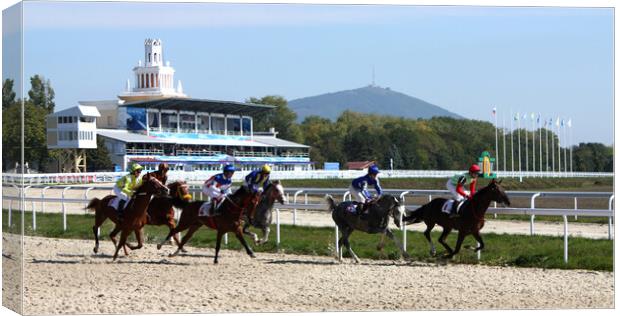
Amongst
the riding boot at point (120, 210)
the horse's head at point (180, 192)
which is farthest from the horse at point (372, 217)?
the riding boot at point (120, 210)

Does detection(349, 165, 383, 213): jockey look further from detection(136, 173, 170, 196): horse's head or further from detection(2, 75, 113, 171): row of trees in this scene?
detection(2, 75, 113, 171): row of trees

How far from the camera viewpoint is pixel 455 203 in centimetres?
1241

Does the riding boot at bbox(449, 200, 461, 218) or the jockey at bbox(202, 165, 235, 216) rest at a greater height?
the jockey at bbox(202, 165, 235, 216)

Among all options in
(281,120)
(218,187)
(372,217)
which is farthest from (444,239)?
(281,120)

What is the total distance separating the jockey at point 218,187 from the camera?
41.8ft

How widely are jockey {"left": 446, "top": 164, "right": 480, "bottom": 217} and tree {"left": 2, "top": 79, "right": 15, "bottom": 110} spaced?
5.83 meters

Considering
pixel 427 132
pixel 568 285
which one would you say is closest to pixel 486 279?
pixel 568 285

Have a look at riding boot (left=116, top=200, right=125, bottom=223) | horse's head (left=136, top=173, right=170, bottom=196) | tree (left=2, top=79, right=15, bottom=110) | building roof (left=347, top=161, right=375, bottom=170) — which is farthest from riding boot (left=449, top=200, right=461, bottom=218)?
building roof (left=347, top=161, right=375, bottom=170)

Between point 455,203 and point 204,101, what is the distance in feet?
30.6

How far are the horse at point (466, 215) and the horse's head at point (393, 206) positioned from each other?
13.0 inches

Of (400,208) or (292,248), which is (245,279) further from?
(292,248)

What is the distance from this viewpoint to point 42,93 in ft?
51.5

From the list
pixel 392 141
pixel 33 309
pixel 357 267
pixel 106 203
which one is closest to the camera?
pixel 33 309

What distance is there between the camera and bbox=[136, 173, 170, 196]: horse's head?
1223 cm
